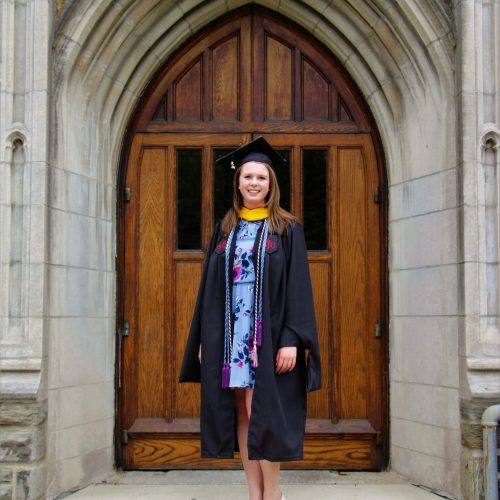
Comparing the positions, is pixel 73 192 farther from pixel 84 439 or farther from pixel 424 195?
pixel 424 195

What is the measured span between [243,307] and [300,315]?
29cm

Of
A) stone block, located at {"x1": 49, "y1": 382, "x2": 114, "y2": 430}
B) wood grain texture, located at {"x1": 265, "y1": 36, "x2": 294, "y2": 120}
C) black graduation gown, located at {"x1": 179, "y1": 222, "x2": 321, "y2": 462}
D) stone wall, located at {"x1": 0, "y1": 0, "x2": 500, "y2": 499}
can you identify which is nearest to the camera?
black graduation gown, located at {"x1": 179, "y1": 222, "x2": 321, "y2": 462}

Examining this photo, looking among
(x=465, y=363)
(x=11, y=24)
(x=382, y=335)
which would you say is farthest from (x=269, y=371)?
(x=11, y=24)

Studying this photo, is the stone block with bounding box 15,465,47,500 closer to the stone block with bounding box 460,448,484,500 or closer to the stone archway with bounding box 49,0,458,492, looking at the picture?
the stone archway with bounding box 49,0,458,492

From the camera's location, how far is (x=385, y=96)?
15.1 ft

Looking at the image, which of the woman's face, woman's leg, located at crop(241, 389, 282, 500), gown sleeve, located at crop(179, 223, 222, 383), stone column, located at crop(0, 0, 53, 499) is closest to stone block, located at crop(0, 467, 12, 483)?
stone column, located at crop(0, 0, 53, 499)

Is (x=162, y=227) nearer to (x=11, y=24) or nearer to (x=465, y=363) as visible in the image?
(x=11, y=24)

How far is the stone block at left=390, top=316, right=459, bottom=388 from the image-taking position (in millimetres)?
4129

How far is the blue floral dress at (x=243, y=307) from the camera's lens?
3.47 metres

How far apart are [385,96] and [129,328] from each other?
2.29m

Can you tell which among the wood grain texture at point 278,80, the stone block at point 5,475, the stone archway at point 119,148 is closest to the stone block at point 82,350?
the stone archway at point 119,148

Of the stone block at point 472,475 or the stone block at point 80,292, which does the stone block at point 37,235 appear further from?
the stone block at point 472,475

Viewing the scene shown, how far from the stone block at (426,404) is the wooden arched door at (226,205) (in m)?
0.16

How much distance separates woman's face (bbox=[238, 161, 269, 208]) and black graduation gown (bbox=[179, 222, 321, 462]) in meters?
0.22
